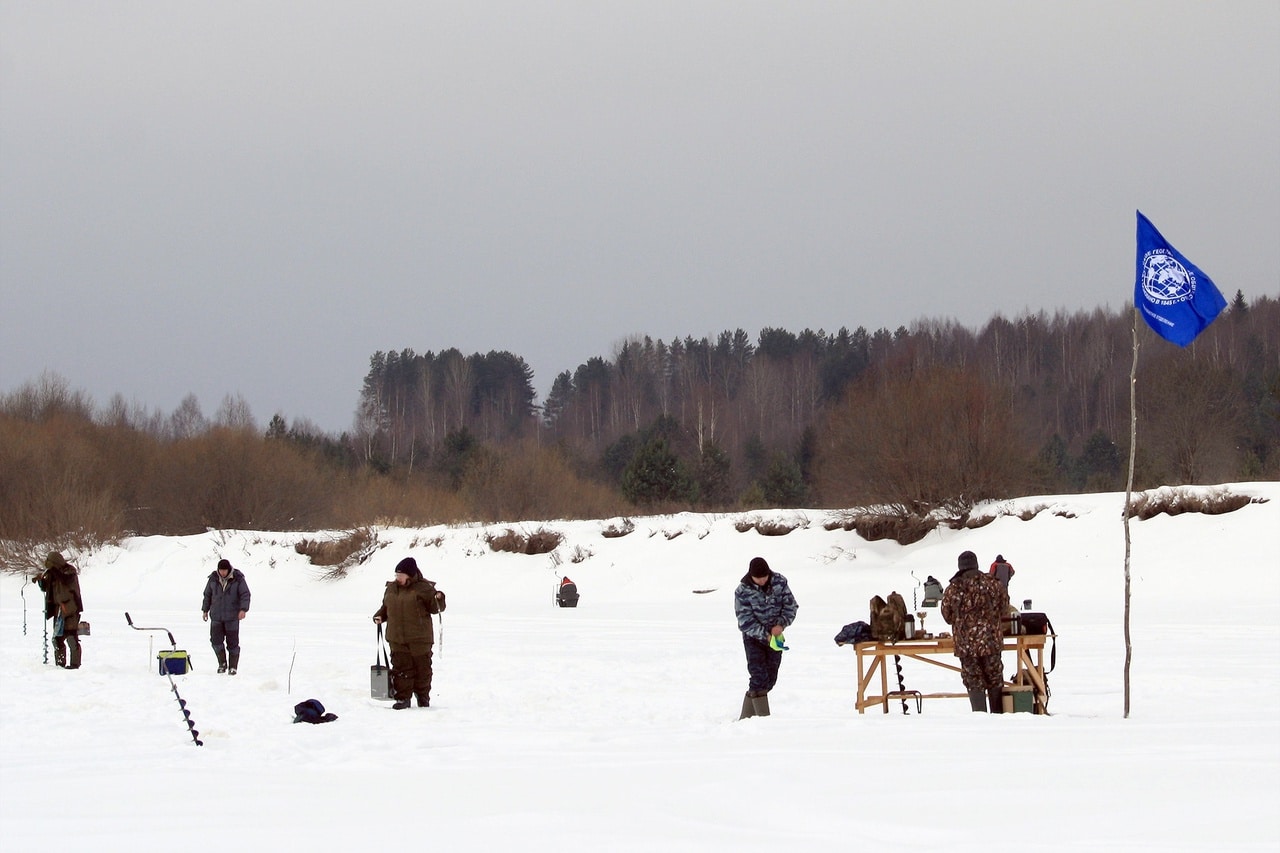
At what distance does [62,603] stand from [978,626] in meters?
11.5

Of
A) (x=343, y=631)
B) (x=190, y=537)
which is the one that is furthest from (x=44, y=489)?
(x=343, y=631)

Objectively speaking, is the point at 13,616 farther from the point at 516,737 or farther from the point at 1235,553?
the point at 1235,553

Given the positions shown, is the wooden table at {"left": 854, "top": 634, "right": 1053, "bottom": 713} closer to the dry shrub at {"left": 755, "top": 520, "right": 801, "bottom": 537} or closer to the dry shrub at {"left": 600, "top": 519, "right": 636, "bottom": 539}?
the dry shrub at {"left": 755, "top": 520, "right": 801, "bottom": 537}

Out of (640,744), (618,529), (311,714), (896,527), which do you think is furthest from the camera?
(618,529)

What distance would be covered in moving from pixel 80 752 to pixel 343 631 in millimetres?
14915

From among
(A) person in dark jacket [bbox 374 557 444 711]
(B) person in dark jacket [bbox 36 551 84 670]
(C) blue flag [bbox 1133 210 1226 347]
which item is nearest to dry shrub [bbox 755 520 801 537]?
(B) person in dark jacket [bbox 36 551 84 670]

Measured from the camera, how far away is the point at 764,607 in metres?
11.6

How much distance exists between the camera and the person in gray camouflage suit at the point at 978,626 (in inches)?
440

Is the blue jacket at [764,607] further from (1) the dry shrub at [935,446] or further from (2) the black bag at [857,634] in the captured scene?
(1) the dry shrub at [935,446]

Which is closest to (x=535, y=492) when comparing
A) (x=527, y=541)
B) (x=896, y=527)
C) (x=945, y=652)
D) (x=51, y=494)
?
(x=527, y=541)

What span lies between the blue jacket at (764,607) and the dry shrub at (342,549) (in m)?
33.9

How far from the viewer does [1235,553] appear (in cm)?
2938

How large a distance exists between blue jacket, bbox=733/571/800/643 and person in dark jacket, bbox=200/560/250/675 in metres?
7.64

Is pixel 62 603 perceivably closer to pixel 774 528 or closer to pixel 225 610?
pixel 225 610
